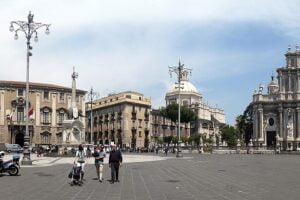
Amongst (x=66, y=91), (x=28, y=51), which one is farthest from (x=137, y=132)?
(x=28, y=51)

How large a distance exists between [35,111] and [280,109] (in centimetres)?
5022

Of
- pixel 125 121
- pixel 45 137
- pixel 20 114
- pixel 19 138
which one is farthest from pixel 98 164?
pixel 125 121

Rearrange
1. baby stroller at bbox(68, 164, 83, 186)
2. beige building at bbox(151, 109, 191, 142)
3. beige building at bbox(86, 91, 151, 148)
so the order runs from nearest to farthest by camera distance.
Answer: baby stroller at bbox(68, 164, 83, 186) → beige building at bbox(86, 91, 151, 148) → beige building at bbox(151, 109, 191, 142)

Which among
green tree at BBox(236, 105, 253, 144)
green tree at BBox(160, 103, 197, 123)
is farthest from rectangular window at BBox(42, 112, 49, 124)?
green tree at BBox(236, 105, 253, 144)

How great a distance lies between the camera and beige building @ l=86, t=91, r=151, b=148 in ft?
381

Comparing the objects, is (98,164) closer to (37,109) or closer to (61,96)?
(37,109)

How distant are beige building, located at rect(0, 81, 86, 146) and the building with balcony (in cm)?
3769

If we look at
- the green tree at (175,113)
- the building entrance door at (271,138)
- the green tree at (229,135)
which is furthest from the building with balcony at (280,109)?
the green tree at (175,113)

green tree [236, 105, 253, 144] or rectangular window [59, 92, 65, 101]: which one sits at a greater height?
rectangular window [59, 92, 65, 101]

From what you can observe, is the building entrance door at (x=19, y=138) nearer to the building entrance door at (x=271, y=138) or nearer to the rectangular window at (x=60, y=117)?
the rectangular window at (x=60, y=117)

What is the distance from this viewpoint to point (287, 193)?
17328mm

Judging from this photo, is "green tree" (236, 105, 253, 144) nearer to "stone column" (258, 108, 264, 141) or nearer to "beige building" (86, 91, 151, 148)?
"stone column" (258, 108, 264, 141)

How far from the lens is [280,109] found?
106 m

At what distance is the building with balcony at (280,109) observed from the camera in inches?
4109
